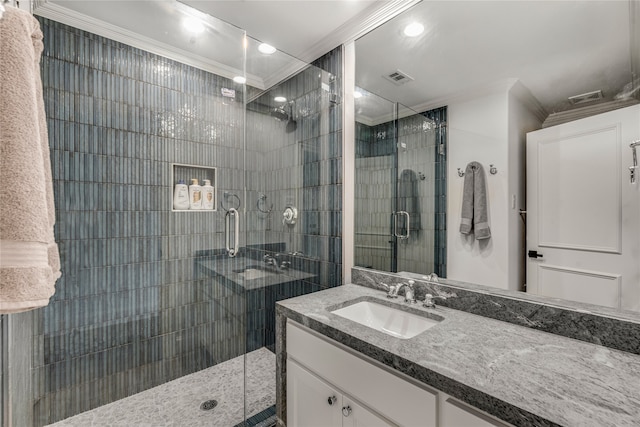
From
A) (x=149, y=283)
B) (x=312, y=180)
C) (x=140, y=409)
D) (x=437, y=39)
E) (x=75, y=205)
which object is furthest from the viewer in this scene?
(x=312, y=180)

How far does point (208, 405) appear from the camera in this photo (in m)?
1.73

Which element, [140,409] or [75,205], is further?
Answer: [140,409]

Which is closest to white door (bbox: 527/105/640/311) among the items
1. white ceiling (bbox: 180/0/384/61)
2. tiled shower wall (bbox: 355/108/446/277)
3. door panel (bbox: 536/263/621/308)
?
door panel (bbox: 536/263/621/308)

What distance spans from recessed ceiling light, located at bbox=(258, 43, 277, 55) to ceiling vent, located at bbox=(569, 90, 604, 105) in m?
1.68

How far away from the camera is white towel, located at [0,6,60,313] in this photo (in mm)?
583

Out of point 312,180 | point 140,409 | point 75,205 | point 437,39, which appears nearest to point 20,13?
point 75,205

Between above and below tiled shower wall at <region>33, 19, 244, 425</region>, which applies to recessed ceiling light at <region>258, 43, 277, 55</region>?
above

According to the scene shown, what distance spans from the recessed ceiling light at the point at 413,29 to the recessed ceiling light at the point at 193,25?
1253mm

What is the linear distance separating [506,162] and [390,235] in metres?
0.73

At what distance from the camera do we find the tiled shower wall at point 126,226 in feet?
4.91

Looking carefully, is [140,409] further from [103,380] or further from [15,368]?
[15,368]

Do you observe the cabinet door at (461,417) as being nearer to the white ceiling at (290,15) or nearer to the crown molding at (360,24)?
the crown molding at (360,24)

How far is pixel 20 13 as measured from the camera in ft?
2.23

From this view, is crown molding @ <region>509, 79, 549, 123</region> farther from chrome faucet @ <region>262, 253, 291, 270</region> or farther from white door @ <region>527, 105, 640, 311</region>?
chrome faucet @ <region>262, 253, 291, 270</region>
